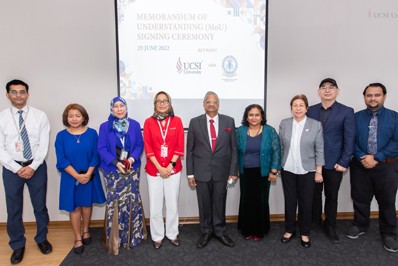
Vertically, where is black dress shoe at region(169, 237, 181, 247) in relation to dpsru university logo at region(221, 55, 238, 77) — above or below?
below

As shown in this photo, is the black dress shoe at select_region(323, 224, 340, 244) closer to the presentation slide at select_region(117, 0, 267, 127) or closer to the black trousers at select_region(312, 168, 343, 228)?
the black trousers at select_region(312, 168, 343, 228)

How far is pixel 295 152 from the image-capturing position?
2.62 m

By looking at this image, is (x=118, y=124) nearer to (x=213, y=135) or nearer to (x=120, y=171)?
(x=120, y=171)

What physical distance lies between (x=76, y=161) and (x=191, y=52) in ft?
5.73

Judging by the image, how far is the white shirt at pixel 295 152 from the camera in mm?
2615

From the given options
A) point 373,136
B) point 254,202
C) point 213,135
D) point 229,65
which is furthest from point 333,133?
point 229,65

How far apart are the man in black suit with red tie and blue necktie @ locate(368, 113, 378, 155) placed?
1367 millimetres

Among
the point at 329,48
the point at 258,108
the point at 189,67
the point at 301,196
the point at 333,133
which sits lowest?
the point at 301,196

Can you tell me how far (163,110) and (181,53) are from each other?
0.90m

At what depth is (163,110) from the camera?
2607mm

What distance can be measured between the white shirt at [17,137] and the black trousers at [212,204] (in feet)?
5.21

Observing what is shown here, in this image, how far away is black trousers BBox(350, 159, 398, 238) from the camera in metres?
2.69

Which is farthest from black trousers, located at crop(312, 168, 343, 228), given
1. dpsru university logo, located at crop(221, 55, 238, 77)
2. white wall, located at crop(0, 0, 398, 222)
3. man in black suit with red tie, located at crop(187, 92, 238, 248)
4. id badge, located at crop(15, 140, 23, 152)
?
id badge, located at crop(15, 140, 23, 152)

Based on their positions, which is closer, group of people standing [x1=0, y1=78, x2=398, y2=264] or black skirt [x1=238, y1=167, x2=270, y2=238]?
group of people standing [x1=0, y1=78, x2=398, y2=264]
